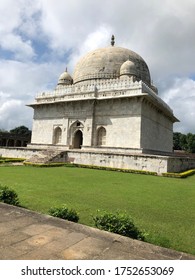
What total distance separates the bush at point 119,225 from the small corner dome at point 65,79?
80.0ft

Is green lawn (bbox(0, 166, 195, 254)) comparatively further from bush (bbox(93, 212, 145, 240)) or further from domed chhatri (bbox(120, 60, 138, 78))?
domed chhatri (bbox(120, 60, 138, 78))

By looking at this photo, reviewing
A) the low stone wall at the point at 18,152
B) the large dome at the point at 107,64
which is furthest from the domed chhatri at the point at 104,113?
the low stone wall at the point at 18,152

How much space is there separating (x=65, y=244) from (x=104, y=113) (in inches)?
731

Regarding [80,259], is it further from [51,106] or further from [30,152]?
[51,106]

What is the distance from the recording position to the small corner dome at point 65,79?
2658 centimetres

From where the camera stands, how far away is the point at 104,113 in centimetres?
2103

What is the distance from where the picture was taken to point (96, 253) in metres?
2.63

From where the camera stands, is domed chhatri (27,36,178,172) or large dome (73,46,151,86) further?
large dome (73,46,151,86)

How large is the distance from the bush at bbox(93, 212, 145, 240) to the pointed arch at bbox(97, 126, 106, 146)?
688 inches

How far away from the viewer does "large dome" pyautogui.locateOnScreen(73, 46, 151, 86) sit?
24062 millimetres

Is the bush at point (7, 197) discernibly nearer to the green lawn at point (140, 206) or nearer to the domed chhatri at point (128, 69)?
the green lawn at point (140, 206)

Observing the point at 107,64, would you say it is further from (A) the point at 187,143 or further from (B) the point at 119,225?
(A) the point at 187,143

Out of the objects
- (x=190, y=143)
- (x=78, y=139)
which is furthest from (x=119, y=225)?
(x=190, y=143)

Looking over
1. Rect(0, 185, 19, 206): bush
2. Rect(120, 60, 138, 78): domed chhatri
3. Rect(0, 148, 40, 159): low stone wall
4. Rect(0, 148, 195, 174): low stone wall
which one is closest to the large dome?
Rect(120, 60, 138, 78): domed chhatri
